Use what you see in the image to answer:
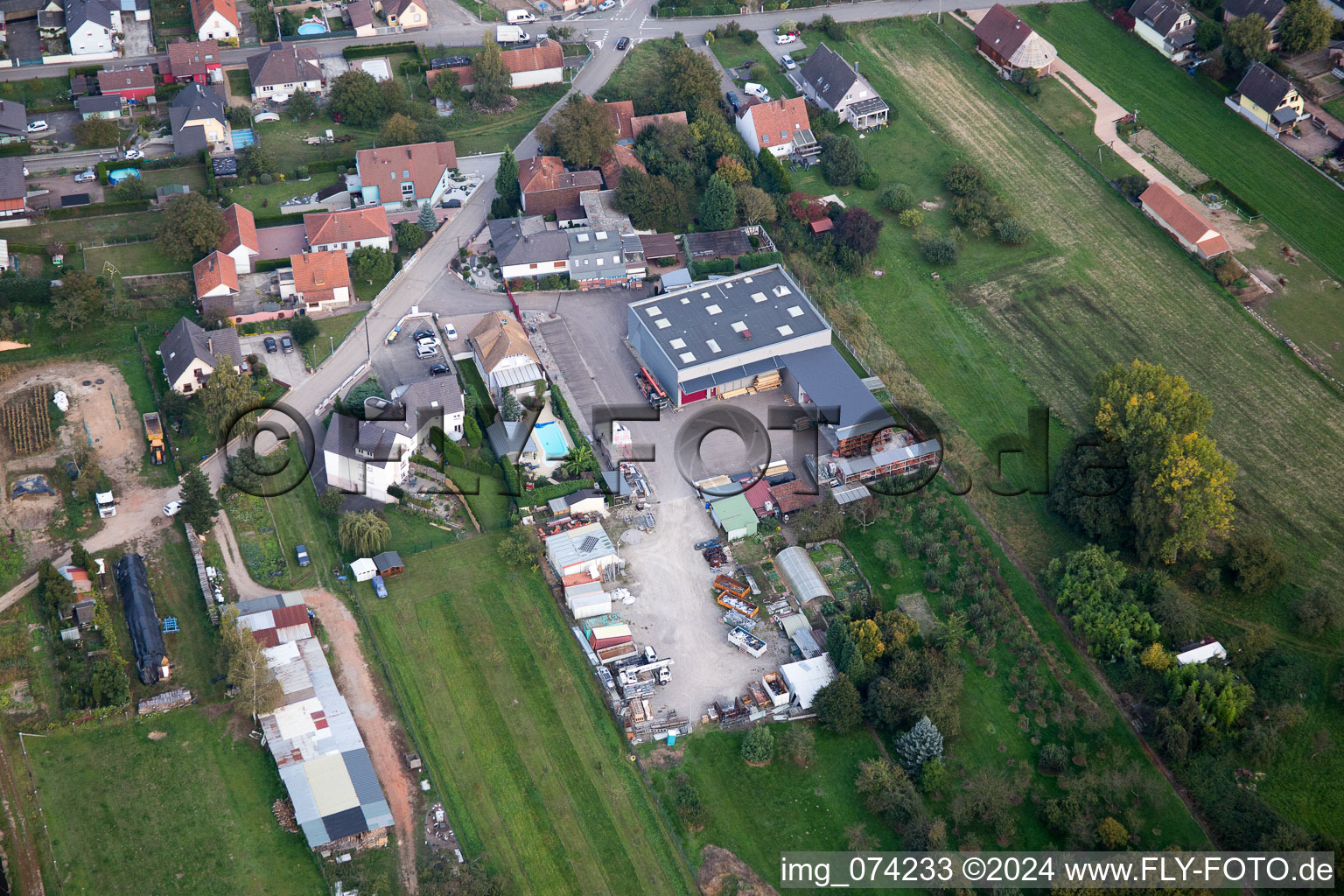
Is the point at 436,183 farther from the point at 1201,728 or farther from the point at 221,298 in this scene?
the point at 1201,728

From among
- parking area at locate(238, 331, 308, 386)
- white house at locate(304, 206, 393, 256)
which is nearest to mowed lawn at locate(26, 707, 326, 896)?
parking area at locate(238, 331, 308, 386)

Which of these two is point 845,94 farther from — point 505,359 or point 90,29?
point 90,29

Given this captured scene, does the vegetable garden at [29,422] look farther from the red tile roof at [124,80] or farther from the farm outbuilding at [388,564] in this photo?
the red tile roof at [124,80]

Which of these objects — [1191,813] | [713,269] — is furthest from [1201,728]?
[713,269]

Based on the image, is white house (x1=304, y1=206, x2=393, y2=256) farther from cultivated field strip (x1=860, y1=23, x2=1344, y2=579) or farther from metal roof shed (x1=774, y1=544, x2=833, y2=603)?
cultivated field strip (x1=860, y1=23, x2=1344, y2=579)

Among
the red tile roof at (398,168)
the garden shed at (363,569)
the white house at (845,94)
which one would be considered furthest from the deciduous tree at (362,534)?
the white house at (845,94)
